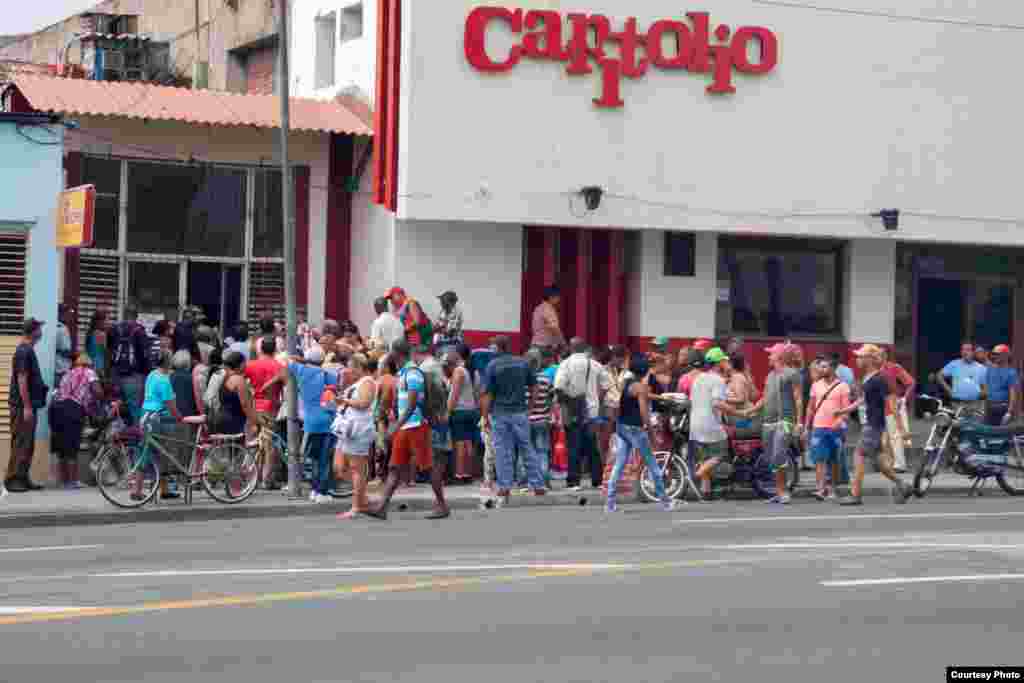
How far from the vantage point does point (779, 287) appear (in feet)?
95.9

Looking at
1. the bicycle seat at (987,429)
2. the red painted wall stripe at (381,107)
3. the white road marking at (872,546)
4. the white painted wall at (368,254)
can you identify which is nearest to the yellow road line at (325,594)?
the white road marking at (872,546)

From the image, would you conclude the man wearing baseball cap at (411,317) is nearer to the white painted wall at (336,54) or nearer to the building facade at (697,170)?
the building facade at (697,170)

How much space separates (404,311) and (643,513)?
19.5 ft

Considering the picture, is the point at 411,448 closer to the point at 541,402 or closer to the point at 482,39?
the point at 541,402

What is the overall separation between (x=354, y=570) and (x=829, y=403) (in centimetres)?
966

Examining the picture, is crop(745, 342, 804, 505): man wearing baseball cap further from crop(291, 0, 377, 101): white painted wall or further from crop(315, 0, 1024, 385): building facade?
crop(291, 0, 377, 101): white painted wall

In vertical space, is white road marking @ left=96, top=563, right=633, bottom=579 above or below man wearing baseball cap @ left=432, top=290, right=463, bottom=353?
below

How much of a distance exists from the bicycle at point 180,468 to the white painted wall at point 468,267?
5256mm

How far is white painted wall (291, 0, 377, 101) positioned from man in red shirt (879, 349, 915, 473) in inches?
333

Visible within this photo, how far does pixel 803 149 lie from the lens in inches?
1103

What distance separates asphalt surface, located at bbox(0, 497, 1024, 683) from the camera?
982 centimetres

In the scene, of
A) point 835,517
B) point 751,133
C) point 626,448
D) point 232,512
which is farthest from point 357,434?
point 751,133

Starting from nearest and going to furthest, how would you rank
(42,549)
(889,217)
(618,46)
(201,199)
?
(42,549) → (201,199) → (618,46) → (889,217)

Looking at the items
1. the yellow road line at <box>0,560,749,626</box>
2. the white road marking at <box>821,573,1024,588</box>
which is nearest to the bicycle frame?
the yellow road line at <box>0,560,749,626</box>
